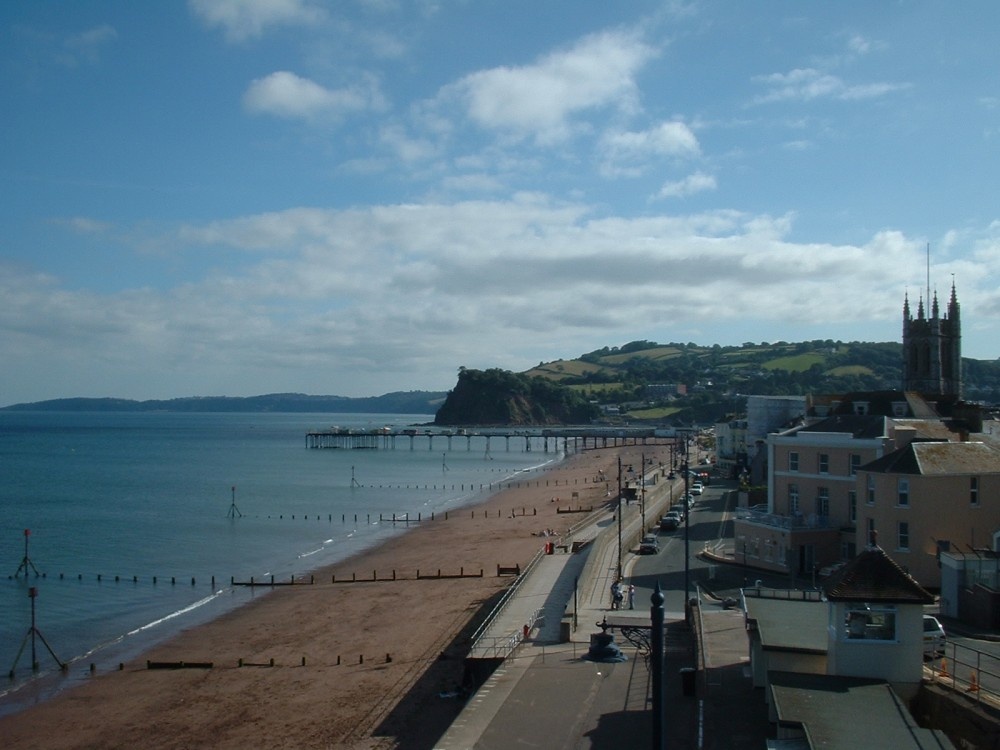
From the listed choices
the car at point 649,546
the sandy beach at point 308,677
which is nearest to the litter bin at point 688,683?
the sandy beach at point 308,677

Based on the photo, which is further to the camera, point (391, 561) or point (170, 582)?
point (391, 561)

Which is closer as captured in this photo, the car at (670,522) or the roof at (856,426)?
the roof at (856,426)

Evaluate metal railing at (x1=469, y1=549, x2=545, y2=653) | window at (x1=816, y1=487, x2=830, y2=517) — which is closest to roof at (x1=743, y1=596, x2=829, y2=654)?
metal railing at (x1=469, y1=549, x2=545, y2=653)

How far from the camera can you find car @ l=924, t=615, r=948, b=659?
16.5 m

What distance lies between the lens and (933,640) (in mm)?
16969

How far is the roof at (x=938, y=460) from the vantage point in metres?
27.2

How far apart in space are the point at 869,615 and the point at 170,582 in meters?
35.3

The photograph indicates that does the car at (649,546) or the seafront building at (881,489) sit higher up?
the seafront building at (881,489)

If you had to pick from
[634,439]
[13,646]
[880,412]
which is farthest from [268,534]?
[634,439]

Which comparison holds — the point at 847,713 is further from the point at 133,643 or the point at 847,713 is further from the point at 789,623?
the point at 133,643

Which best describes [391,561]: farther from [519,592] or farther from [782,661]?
[782,661]

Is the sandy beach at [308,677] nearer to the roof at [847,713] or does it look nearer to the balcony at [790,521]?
the roof at [847,713]

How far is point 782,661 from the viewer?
16.0m

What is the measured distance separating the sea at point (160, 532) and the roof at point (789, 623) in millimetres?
20546
